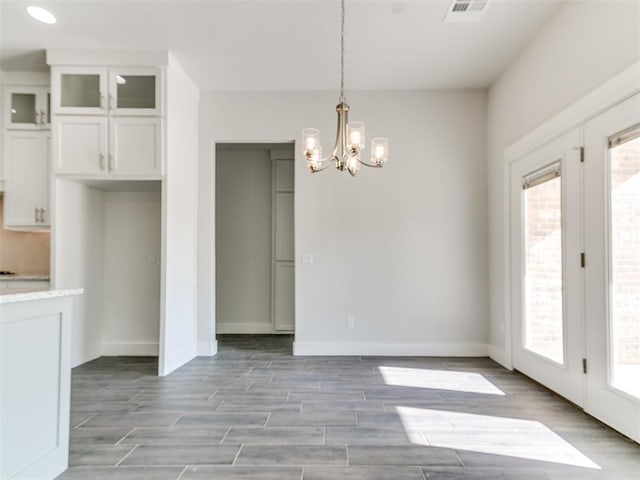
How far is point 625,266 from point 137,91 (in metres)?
4.37

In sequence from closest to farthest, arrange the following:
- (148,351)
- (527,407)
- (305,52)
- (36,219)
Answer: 1. (527,407)
2. (305,52)
3. (36,219)
4. (148,351)

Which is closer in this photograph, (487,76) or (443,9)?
(443,9)

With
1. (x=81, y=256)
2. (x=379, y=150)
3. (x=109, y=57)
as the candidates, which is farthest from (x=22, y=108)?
(x=379, y=150)

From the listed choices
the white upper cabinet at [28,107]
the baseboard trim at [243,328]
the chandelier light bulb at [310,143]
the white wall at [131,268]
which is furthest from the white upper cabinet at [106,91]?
the baseboard trim at [243,328]

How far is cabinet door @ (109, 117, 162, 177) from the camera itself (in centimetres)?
369

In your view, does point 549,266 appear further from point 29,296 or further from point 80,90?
point 80,90

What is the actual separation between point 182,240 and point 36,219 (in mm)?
1494

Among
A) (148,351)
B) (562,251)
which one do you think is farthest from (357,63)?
(148,351)

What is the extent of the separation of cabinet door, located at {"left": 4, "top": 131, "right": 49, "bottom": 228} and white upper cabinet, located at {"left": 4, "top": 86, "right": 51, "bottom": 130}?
109 millimetres

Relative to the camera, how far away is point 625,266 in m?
2.38

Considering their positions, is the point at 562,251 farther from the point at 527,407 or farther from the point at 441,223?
the point at 441,223

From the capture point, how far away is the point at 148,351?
4.39m

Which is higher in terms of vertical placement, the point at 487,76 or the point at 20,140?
the point at 487,76

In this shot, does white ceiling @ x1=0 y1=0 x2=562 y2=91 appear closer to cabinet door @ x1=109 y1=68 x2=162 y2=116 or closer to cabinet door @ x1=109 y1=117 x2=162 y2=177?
cabinet door @ x1=109 y1=68 x2=162 y2=116
